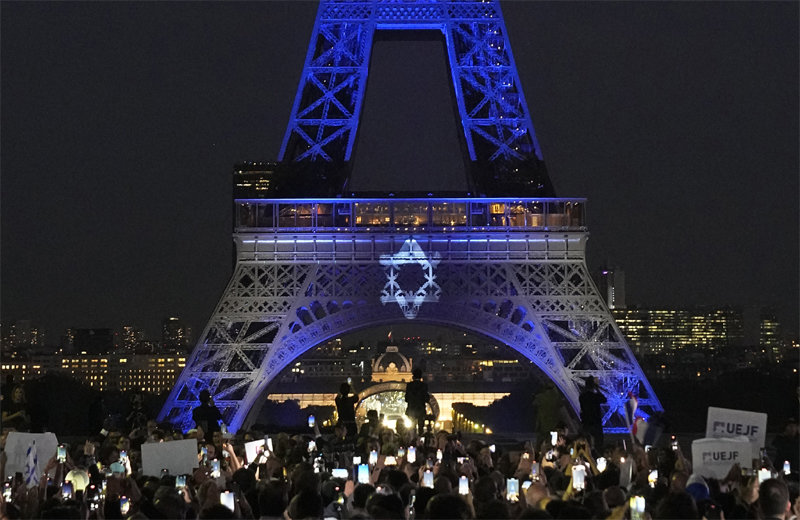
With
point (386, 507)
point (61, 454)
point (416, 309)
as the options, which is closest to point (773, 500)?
point (386, 507)

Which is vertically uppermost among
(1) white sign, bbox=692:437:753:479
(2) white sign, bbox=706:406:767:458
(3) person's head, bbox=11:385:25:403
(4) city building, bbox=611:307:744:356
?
(4) city building, bbox=611:307:744:356

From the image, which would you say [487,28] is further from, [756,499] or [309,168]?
[756,499]

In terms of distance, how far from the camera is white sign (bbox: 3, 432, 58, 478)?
593 inches

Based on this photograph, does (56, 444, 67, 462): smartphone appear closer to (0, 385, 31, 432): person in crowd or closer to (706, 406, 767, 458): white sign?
(0, 385, 31, 432): person in crowd

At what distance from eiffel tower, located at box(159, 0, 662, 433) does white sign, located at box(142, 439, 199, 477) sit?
24.9m

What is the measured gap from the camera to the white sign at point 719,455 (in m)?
14.0

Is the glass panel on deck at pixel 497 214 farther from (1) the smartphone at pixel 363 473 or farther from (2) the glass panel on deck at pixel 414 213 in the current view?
(1) the smartphone at pixel 363 473

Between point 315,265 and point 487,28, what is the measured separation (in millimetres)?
9716

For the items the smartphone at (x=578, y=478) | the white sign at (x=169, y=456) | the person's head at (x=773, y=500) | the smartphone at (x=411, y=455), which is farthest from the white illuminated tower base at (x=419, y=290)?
the person's head at (x=773, y=500)

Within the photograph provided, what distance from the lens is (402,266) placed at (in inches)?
1660

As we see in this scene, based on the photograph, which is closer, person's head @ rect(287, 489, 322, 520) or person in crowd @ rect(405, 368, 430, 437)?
person's head @ rect(287, 489, 322, 520)

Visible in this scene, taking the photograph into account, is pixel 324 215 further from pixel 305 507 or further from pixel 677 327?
pixel 677 327

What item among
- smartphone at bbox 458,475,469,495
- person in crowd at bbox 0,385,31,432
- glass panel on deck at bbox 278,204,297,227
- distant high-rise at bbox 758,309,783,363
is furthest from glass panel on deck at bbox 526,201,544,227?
distant high-rise at bbox 758,309,783,363

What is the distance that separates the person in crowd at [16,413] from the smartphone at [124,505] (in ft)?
24.2
